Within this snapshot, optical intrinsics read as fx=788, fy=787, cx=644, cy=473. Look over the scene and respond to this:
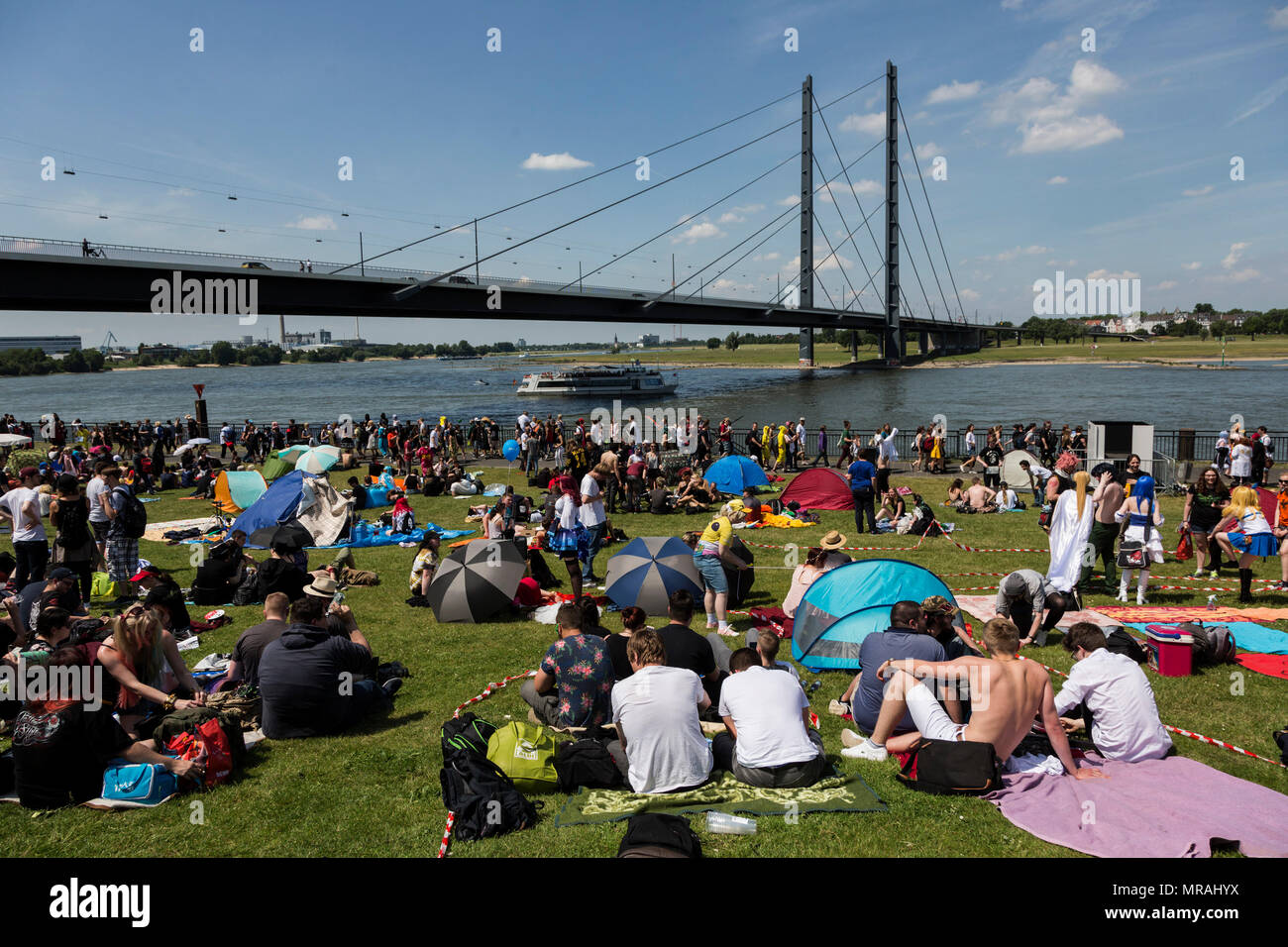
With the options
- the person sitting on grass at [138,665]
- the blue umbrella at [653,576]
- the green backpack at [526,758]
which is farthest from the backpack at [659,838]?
the blue umbrella at [653,576]

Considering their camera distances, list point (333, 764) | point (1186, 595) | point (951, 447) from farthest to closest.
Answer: point (951, 447)
point (1186, 595)
point (333, 764)

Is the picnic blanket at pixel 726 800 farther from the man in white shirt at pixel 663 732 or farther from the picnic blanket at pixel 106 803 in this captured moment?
the picnic blanket at pixel 106 803

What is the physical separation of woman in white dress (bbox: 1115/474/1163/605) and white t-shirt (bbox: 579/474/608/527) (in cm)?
636

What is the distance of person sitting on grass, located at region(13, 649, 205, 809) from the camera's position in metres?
4.86

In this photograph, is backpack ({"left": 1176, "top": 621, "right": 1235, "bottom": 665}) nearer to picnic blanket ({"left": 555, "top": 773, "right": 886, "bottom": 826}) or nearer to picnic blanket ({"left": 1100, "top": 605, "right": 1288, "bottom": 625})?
picnic blanket ({"left": 1100, "top": 605, "right": 1288, "bottom": 625})

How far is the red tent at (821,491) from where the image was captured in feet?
54.5

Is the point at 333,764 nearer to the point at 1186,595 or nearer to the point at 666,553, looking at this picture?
the point at 666,553

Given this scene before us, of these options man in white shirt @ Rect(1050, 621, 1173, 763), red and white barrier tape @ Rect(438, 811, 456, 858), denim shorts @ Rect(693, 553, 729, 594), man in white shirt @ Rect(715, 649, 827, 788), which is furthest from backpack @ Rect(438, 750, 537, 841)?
denim shorts @ Rect(693, 553, 729, 594)

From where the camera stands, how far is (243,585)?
32.8 ft

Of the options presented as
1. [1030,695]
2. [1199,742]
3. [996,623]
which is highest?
[996,623]

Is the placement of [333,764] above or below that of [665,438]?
below

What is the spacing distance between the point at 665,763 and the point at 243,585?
7192 millimetres
